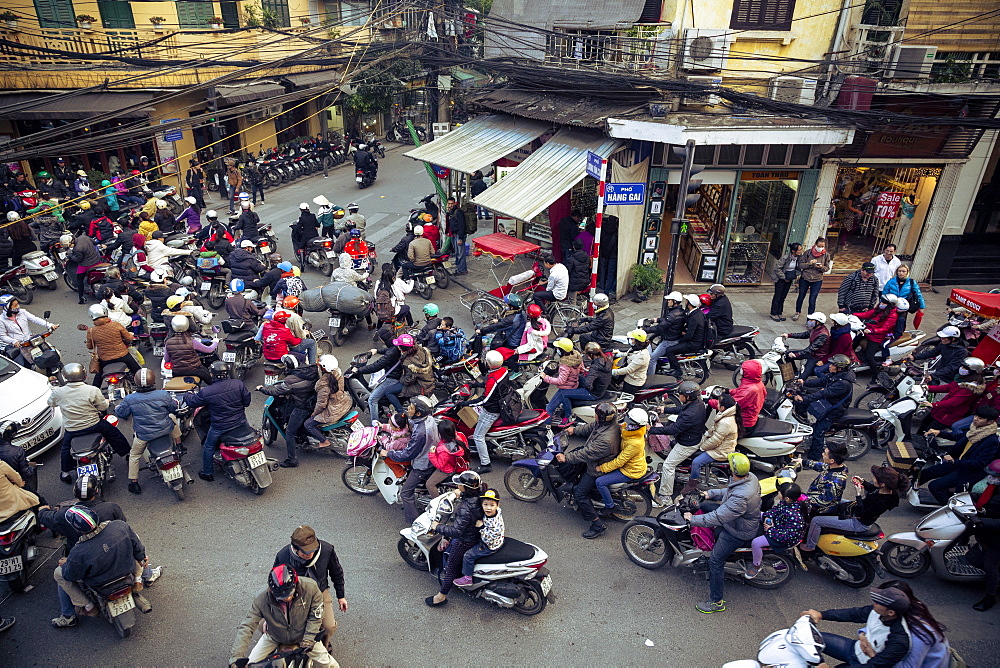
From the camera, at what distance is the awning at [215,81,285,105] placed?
2238 cm

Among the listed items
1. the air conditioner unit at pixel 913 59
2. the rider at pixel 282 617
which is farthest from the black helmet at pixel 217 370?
the air conditioner unit at pixel 913 59

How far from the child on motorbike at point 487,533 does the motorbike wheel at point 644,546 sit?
1.65 metres

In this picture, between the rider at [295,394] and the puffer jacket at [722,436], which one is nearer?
the puffer jacket at [722,436]

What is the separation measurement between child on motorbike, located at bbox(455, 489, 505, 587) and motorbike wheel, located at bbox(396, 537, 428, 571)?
27.7 inches

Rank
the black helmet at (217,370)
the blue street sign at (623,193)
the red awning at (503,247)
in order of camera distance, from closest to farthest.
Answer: the black helmet at (217,370), the blue street sign at (623,193), the red awning at (503,247)

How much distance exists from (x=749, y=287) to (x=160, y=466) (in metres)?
12.3

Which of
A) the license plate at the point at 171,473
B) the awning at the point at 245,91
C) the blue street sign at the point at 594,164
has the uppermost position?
the blue street sign at the point at 594,164

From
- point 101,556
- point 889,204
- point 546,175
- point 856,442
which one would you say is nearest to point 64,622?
point 101,556

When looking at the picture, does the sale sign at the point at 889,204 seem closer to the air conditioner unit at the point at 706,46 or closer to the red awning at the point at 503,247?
the air conditioner unit at the point at 706,46

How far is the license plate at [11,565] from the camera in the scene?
19.8 ft

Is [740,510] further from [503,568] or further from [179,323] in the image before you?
[179,323]

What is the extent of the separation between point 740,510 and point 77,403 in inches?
280

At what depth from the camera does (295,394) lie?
7.93 metres

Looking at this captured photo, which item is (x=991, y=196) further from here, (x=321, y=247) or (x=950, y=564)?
(x=321, y=247)
